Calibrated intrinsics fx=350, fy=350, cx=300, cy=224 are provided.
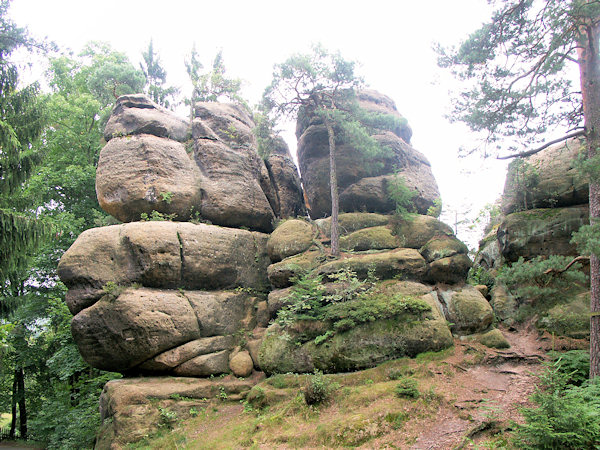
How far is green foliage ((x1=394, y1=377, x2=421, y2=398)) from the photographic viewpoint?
833cm

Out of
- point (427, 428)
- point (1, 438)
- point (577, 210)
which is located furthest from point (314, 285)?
point (1, 438)

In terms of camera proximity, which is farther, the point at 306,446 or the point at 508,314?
the point at 508,314

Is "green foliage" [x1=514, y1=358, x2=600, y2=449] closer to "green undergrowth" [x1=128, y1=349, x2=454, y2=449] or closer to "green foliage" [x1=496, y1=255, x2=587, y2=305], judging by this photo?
"green undergrowth" [x1=128, y1=349, x2=454, y2=449]

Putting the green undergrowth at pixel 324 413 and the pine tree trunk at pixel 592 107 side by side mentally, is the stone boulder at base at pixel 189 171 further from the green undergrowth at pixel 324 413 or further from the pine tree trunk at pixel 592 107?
the pine tree trunk at pixel 592 107

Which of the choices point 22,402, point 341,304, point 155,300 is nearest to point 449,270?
point 341,304

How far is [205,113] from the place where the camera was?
61.5 feet

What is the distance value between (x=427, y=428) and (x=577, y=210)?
11260 millimetres

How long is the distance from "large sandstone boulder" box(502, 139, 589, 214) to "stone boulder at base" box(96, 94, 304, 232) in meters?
10.7

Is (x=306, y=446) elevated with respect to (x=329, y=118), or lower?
lower

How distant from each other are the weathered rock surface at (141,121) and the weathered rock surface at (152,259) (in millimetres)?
5328

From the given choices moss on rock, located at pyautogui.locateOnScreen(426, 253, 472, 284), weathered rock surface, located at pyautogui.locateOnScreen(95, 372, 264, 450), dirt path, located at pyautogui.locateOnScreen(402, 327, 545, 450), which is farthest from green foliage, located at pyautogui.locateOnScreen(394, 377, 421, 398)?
moss on rock, located at pyautogui.locateOnScreen(426, 253, 472, 284)

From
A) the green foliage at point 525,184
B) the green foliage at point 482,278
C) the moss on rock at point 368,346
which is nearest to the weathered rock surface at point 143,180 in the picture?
the moss on rock at point 368,346

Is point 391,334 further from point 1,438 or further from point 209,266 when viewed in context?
point 1,438

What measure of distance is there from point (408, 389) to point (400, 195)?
1032 centimetres
